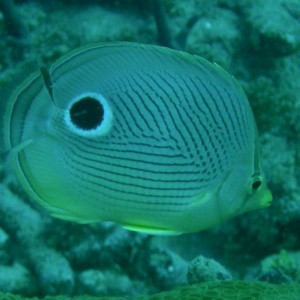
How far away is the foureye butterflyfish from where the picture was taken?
53.5 inches

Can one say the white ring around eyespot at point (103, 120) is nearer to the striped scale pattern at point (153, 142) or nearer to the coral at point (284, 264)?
the striped scale pattern at point (153, 142)

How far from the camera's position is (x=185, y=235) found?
484 cm

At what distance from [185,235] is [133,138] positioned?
3.64 meters

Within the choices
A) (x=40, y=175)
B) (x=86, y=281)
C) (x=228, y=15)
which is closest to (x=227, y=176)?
(x=40, y=175)

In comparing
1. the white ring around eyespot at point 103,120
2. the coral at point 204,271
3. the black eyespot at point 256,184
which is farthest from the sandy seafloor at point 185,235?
the white ring around eyespot at point 103,120

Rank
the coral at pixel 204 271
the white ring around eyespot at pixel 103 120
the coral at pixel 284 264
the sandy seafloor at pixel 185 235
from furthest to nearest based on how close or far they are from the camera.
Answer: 1. the coral at pixel 284 264
2. the sandy seafloor at pixel 185 235
3. the coral at pixel 204 271
4. the white ring around eyespot at pixel 103 120

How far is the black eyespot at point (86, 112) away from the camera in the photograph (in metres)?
1.36

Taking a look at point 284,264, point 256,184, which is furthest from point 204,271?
point 256,184

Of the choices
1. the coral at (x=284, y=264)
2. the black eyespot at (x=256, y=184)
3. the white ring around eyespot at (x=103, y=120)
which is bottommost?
the coral at (x=284, y=264)

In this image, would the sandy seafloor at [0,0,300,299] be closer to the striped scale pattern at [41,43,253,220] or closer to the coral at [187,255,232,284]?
the coral at [187,255,232,284]

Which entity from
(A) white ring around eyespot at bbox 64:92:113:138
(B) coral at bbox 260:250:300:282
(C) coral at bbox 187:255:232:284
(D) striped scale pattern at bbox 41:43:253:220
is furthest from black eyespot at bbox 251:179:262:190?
(B) coral at bbox 260:250:300:282

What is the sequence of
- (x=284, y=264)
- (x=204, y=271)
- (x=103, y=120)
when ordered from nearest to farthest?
(x=103, y=120), (x=204, y=271), (x=284, y=264)

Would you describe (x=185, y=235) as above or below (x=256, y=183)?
below

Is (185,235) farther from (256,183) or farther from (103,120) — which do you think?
(103,120)
